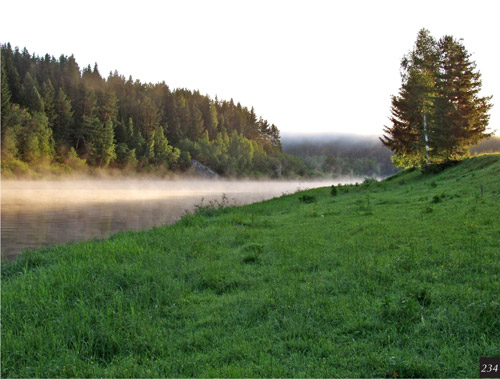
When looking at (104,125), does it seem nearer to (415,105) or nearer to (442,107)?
(415,105)

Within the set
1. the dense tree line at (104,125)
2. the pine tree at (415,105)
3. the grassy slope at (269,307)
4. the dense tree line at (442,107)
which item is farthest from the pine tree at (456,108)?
the dense tree line at (104,125)

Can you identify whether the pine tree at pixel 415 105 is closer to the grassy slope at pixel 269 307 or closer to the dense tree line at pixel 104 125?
the grassy slope at pixel 269 307

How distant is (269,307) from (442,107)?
37.1m

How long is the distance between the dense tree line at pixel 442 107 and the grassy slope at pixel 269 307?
2688 centimetres

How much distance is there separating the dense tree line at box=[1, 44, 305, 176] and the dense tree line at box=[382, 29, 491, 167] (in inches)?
2742

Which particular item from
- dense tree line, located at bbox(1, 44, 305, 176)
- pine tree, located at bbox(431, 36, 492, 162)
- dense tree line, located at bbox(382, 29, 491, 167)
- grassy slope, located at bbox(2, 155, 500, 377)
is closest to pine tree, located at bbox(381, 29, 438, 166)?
dense tree line, located at bbox(382, 29, 491, 167)

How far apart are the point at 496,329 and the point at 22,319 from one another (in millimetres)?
9262

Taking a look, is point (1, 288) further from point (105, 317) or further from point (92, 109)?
point (92, 109)

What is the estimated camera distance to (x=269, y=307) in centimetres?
708

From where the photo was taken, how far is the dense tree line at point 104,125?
73.5 m

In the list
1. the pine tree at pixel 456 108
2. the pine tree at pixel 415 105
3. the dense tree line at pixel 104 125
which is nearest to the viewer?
the pine tree at pixel 456 108

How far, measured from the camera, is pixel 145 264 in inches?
418

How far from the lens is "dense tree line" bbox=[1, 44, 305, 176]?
73.5 metres

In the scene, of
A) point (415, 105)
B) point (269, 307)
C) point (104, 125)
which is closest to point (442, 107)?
point (415, 105)
